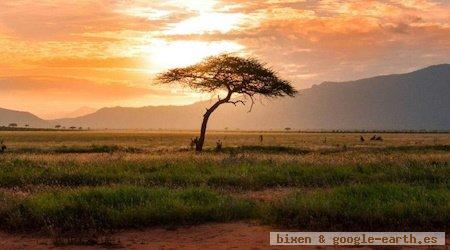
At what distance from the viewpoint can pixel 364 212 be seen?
41.2 ft

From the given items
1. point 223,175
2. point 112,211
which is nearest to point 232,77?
point 223,175

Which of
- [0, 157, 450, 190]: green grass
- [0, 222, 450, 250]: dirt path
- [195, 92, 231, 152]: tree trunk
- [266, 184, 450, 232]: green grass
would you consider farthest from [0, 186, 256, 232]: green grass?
[195, 92, 231, 152]: tree trunk

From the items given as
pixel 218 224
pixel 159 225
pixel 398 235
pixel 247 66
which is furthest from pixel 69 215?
pixel 247 66

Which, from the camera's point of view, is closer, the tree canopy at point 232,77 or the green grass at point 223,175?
the green grass at point 223,175

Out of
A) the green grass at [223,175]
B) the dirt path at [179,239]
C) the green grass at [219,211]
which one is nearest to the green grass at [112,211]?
the green grass at [219,211]

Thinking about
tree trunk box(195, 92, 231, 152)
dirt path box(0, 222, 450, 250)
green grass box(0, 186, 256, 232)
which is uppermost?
tree trunk box(195, 92, 231, 152)

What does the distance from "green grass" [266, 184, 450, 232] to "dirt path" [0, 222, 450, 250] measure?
95 centimetres

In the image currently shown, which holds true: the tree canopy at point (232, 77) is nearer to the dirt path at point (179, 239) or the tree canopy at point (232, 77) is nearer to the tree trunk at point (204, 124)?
the tree trunk at point (204, 124)

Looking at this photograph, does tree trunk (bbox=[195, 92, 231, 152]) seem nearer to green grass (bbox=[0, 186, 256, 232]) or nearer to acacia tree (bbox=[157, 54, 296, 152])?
acacia tree (bbox=[157, 54, 296, 152])

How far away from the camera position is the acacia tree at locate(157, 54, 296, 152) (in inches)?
1870

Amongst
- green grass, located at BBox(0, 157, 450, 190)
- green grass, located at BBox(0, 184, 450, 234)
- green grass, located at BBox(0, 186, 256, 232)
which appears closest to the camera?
green grass, located at BBox(0, 184, 450, 234)

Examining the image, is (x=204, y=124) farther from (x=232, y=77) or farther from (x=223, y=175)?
(x=223, y=175)

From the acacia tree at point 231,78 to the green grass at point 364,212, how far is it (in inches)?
1287

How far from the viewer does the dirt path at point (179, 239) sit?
35.4ft
